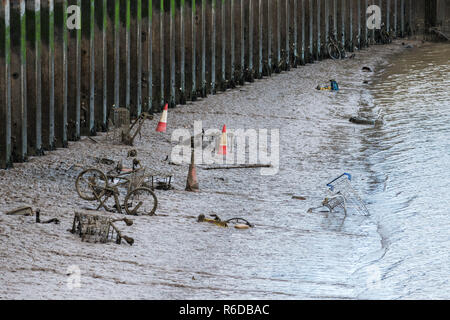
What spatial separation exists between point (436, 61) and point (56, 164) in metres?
13.8

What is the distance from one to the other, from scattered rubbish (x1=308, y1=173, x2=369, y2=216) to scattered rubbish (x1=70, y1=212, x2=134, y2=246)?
3412 mm

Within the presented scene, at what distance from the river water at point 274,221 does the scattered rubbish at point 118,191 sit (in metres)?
0.21

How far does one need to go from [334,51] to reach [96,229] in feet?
52.4

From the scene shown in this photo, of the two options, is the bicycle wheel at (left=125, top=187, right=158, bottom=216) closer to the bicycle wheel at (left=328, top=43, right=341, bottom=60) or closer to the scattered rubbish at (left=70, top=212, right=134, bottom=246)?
the scattered rubbish at (left=70, top=212, right=134, bottom=246)

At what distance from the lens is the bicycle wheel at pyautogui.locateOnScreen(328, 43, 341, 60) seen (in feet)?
89.8

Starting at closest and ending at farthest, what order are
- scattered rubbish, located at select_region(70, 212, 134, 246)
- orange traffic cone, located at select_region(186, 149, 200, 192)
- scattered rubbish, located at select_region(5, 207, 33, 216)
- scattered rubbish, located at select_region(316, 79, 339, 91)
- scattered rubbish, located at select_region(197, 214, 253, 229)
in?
scattered rubbish, located at select_region(70, 212, 134, 246) → scattered rubbish, located at select_region(5, 207, 33, 216) → scattered rubbish, located at select_region(197, 214, 253, 229) → orange traffic cone, located at select_region(186, 149, 200, 192) → scattered rubbish, located at select_region(316, 79, 339, 91)

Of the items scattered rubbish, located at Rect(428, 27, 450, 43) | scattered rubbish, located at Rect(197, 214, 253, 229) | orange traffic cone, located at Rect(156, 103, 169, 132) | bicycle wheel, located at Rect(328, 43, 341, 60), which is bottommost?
scattered rubbish, located at Rect(197, 214, 253, 229)

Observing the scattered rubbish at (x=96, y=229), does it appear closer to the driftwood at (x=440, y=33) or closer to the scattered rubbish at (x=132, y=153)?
the scattered rubbish at (x=132, y=153)

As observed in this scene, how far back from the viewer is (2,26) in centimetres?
1627

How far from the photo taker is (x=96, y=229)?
42.4 feet

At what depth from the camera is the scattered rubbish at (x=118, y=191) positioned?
45.6 feet

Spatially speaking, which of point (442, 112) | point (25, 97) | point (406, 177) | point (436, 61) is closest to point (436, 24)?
point (436, 61)

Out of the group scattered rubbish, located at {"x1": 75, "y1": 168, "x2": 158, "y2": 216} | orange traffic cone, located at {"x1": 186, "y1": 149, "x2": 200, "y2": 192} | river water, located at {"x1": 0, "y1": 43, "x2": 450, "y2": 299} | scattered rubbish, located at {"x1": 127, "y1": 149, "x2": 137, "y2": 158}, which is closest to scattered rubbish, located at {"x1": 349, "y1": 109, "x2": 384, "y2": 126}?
river water, located at {"x1": 0, "y1": 43, "x2": 450, "y2": 299}

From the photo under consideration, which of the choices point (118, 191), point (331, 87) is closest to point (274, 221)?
point (118, 191)
